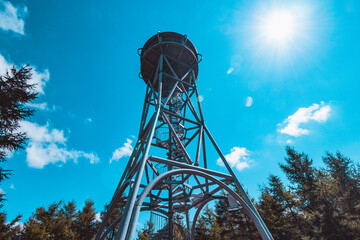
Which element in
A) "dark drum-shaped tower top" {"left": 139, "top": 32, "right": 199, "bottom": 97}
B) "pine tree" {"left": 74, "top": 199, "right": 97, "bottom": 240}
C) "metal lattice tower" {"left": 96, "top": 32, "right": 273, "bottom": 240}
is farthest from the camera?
"pine tree" {"left": 74, "top": 199, "right": 97, "bottom": 240}

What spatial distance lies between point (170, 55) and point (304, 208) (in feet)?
59.6

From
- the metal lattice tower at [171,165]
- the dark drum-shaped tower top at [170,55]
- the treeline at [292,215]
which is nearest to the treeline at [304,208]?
the treeline at [292,215]

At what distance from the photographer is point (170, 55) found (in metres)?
11.8

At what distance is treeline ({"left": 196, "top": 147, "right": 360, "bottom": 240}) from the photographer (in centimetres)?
1312

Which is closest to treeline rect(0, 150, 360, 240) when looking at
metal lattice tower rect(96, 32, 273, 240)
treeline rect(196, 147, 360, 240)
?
treeline rect(196, 147, 360, 240)

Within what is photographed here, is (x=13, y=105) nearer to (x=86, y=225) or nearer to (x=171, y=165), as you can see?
(x=171, y=165)

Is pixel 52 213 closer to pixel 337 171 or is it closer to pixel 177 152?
pixel 177 152

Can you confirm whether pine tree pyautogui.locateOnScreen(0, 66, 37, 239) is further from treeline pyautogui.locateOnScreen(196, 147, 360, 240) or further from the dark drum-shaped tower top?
treeline pyautogui.locateOnScreen(196, 147, 360, 240)

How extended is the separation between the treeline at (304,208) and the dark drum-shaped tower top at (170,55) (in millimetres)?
13956

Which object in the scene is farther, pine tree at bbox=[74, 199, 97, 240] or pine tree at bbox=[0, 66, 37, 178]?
pine tree at bbox=[74, 199, 97, 240]

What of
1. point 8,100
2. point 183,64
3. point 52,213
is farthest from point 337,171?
point 52,213

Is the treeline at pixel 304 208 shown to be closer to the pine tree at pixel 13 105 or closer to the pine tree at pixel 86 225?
the pine tree at pixel 86 225

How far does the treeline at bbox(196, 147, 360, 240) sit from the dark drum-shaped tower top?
549 inches

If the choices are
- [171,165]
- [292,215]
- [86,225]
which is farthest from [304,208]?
[86,225]
